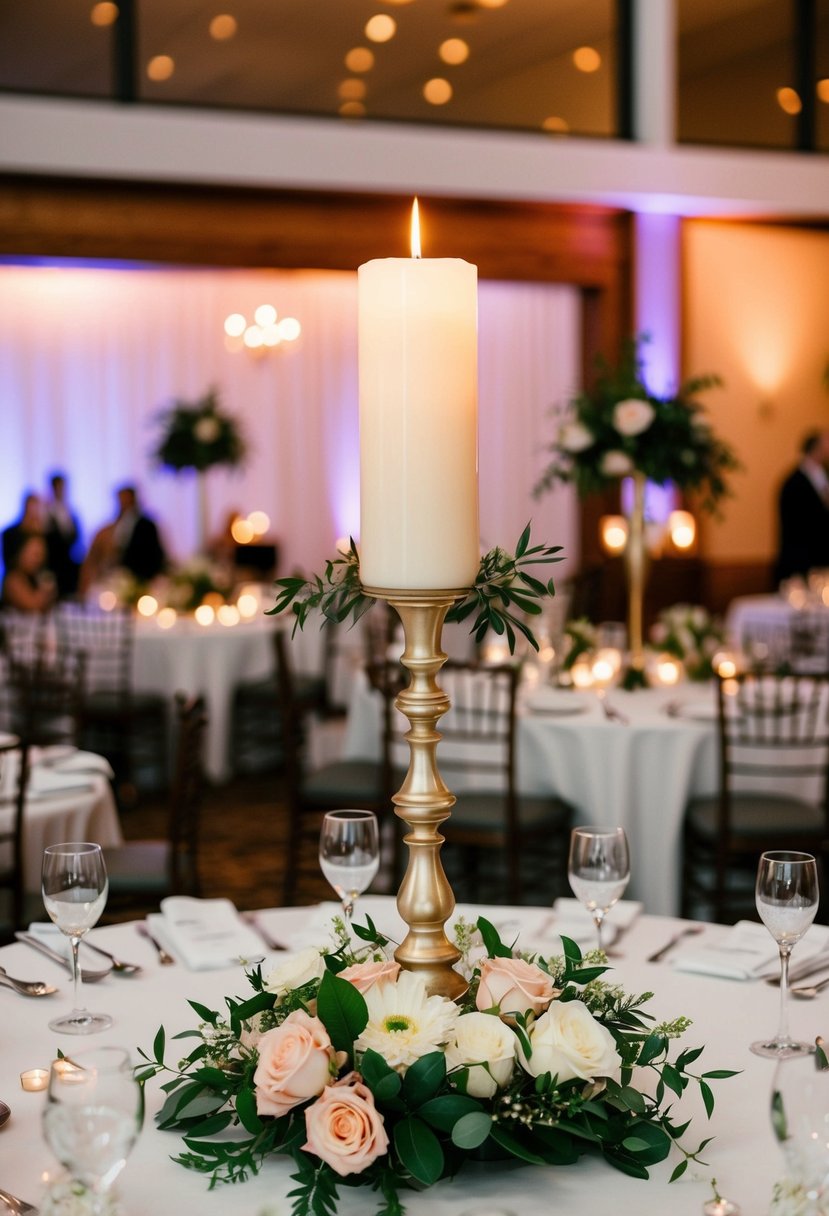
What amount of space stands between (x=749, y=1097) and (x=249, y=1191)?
583 mm

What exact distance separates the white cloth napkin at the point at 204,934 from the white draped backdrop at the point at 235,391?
9241 mm

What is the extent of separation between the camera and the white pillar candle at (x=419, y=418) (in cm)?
145

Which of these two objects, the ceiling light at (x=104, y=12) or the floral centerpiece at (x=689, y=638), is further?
the ceiling light at (x=104, y=12)

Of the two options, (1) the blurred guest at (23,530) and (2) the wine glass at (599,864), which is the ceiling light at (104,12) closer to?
(1) the blurred guest at (23,530)

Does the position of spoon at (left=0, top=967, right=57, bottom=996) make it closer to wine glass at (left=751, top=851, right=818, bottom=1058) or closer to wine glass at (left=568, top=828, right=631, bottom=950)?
wine glass at (left=568, top=828, right=631, bottom=950)

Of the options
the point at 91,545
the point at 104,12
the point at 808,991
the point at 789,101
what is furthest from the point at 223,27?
the point at 808,991

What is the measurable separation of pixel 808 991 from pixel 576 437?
330 cm

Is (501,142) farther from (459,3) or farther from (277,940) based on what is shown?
(277,940)

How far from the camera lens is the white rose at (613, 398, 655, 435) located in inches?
195

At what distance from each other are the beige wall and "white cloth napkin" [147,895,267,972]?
9280 millimetres

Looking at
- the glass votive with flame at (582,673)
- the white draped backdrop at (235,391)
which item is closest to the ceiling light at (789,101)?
the white draped backdrop at (235,391)

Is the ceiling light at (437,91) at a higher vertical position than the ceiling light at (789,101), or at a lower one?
lower

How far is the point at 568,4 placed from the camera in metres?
9.97

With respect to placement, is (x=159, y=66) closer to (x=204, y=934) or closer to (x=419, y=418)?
(x=204, y=934)
